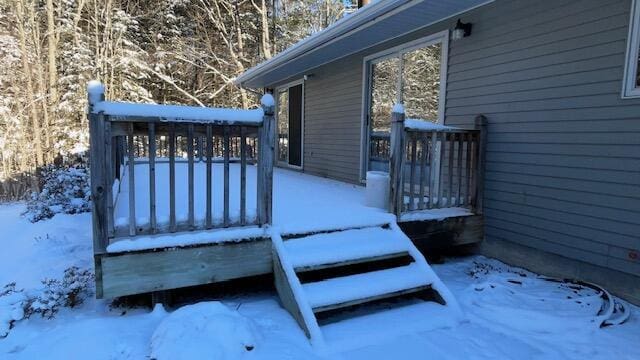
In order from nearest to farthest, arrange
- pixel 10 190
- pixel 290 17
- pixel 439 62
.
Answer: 1. pixel 439 62
2. pixel 10 190
3. pixel 290 17

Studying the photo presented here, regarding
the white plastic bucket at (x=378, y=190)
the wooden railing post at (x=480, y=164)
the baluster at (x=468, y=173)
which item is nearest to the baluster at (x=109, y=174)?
the white plastic bucket at (x=378, y=190)

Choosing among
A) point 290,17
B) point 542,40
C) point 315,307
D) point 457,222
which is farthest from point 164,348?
point 290,17

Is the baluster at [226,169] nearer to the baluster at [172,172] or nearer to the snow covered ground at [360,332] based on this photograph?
the baluster at [172,172]

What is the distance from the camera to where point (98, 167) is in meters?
2.47

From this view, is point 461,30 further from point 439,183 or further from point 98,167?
point 98,167

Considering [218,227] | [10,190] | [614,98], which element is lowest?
[10,190]

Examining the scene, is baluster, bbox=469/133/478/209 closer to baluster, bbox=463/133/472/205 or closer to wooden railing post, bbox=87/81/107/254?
baluster, bbox=463/133/472/205

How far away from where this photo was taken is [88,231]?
492cm

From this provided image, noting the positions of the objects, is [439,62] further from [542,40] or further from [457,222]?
[457,222]

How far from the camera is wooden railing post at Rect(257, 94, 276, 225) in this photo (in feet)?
9.46

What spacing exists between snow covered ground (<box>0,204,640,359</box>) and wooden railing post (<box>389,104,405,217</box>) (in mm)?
869

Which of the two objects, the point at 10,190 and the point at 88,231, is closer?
the point at 88,231

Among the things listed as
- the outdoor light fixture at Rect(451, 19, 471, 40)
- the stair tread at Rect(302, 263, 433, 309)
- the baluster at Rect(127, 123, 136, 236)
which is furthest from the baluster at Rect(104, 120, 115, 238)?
the outdoor light fixture at Rect(451, 19, 471, 40)

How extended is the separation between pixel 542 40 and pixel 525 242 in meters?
1.83
